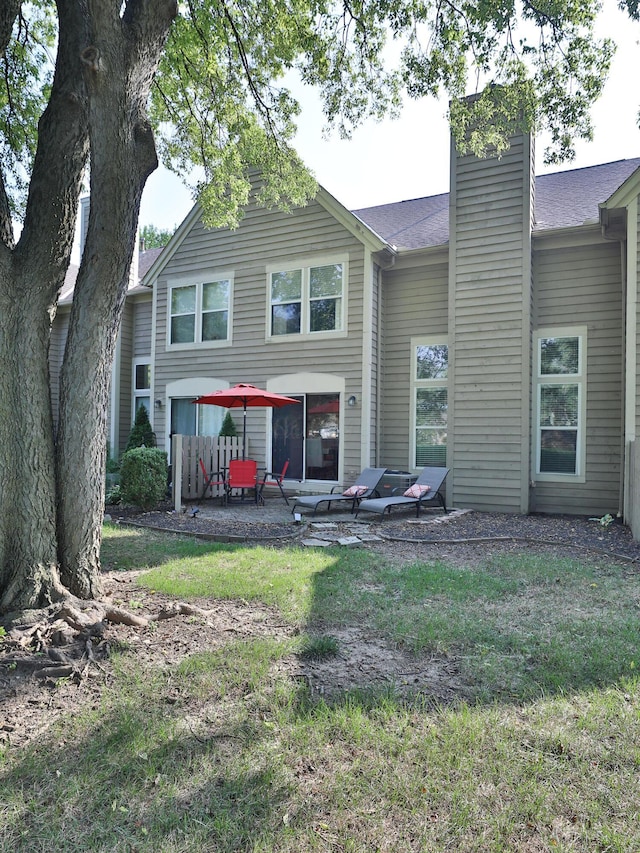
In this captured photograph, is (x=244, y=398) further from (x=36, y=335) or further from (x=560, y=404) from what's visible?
(x=36, y=335)

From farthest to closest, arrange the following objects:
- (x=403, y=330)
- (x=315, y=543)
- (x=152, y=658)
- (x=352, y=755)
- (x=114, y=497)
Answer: (x=403, y=330), (x=114, y=497), (x=315, y=543), (x=152, y=658), (x=352, y=755)

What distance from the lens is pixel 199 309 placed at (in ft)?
42.8

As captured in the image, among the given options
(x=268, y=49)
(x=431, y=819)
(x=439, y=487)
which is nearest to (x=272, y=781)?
(x=431, y=819)

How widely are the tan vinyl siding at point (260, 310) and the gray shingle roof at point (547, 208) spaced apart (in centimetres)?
163

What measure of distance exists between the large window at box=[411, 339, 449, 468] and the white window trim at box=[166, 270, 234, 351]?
443cm

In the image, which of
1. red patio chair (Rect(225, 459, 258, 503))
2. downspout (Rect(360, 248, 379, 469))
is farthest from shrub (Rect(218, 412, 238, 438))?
downspout (Rect(360, 248, 379, 469))

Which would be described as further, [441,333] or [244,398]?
[441,333]

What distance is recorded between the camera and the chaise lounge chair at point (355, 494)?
30.0 ft

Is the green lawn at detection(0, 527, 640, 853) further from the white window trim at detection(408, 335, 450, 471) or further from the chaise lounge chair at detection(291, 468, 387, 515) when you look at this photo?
the white window trim at detection(408, 335, 450, 471)

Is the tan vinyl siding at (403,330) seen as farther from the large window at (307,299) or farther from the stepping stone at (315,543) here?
the stepping stone at (315,543)

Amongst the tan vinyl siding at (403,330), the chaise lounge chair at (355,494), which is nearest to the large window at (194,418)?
the chaise lounge chair at (355,494)

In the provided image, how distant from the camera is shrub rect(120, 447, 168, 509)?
9.39 m

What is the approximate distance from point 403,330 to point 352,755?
9.71m

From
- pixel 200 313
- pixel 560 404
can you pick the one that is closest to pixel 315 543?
pixel 560 404
